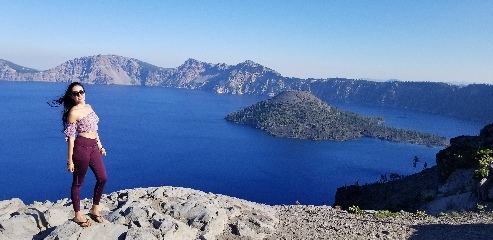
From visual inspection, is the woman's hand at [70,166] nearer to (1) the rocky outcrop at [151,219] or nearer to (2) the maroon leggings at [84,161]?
(2) the maroon leggings at [84,161]

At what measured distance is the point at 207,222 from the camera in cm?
1173

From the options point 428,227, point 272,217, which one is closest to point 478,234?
point 428,227

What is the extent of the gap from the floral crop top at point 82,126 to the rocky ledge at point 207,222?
2710 millimetres

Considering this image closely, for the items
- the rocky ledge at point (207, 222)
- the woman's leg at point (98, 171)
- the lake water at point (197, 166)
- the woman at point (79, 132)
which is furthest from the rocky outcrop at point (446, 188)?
the lake water at point (197, 166)

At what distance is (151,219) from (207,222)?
1.71 m

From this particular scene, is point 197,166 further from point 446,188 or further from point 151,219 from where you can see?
point 151,219

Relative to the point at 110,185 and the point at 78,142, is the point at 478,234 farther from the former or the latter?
the point at 110,185

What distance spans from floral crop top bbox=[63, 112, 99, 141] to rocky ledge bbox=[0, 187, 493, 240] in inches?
107

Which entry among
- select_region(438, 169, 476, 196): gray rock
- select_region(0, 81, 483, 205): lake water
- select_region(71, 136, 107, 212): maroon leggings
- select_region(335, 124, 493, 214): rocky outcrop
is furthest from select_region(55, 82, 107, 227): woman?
select_region(0, 81, 483, 205): lake water

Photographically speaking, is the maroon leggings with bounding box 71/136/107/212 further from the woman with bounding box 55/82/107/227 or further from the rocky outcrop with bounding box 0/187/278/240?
the rocky outcrop with bounding box 0/187/278/240

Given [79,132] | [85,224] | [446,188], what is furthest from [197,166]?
[79,132]

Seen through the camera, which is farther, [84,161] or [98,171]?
[98,171]

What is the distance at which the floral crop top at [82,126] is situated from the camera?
8773 millimetres

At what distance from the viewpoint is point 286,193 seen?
121125mm
